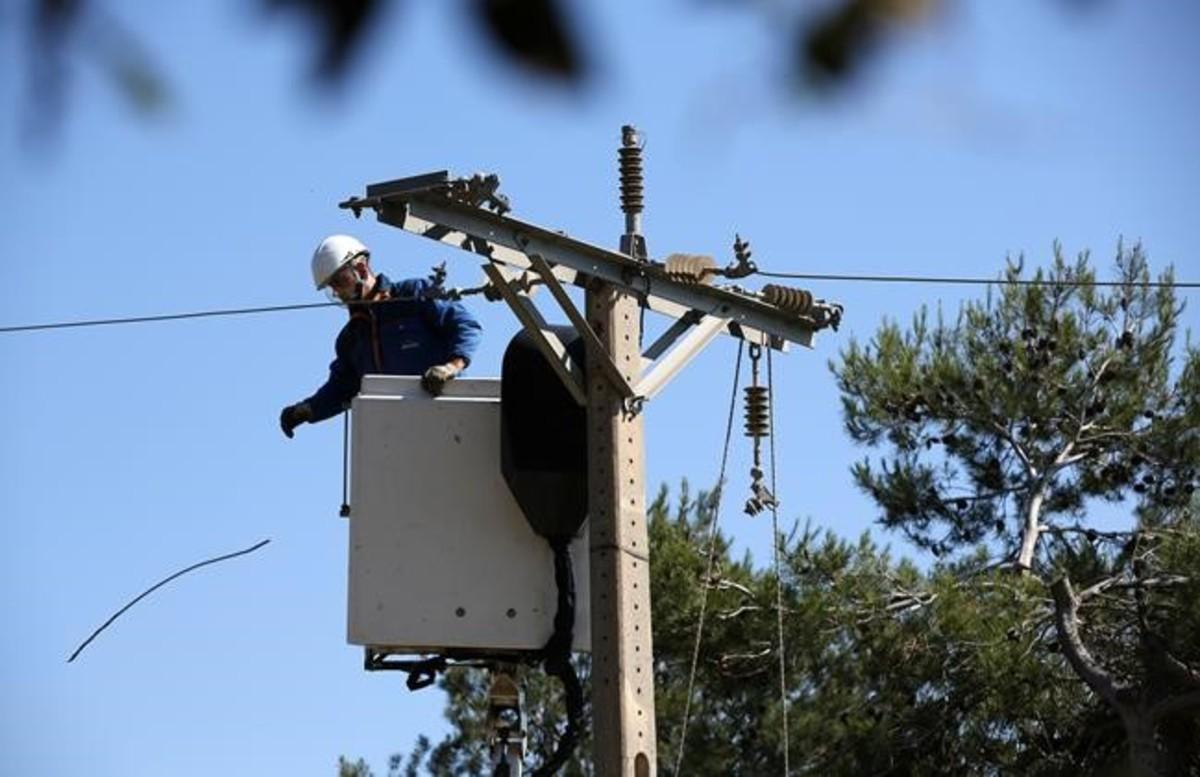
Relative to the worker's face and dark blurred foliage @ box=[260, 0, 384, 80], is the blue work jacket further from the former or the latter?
dark blurred foliage @ box=[260, 0, 384, 80]

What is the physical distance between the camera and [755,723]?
18047 mm

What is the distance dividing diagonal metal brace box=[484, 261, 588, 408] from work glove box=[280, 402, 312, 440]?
97 centimetres

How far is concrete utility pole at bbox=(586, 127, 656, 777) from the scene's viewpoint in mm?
9938

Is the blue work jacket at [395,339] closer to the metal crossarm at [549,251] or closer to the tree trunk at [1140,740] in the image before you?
the metal crossarm at [549,251]

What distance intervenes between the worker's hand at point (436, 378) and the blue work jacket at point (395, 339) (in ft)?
0.63

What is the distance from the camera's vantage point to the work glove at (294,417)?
10.4 meters

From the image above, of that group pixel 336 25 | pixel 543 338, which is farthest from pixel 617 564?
pixel 336 25

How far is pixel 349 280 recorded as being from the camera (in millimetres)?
10539

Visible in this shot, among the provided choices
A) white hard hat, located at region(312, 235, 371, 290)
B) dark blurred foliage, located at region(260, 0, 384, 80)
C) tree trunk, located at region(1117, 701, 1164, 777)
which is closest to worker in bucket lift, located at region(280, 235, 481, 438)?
white hard hat, located at region(312, 235, 371, 290)

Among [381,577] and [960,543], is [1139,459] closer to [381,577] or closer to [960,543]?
[960,543]

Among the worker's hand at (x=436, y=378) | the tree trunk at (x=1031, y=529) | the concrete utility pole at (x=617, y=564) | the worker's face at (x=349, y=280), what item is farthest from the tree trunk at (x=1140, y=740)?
the worker's hand at (x=436, y=378)

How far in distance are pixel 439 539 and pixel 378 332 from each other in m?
0.98

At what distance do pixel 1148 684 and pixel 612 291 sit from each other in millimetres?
7455

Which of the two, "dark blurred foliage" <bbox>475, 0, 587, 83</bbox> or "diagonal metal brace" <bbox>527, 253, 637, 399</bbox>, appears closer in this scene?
"dark blurred foliage" <bbox>475, 0, 587, 83</bbox>
